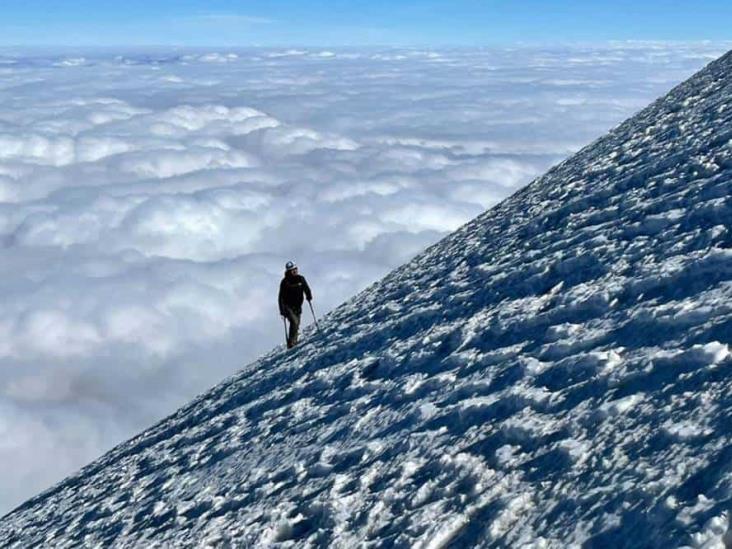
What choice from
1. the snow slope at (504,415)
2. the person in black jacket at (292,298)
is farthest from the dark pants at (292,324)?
the snow slope at (504,415)

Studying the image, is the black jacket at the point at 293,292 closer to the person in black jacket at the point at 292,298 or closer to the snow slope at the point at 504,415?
the person in black jacket at the point at 292,298

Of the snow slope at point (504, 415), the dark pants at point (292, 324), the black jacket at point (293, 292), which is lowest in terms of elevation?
the dark pants at point (292, 324)

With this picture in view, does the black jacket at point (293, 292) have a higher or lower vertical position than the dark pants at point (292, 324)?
higher

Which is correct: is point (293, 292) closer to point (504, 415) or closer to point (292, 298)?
point (292, 298)

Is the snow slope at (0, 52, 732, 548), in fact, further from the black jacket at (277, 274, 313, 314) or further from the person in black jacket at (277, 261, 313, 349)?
the black jacket at (277, 274, 313, 314)

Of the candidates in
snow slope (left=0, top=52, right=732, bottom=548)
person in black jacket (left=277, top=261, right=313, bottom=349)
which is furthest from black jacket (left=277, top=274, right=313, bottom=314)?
snow slope (left=0, top=52, right=732, bottom=548)

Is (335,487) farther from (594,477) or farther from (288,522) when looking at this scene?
(594,477)
